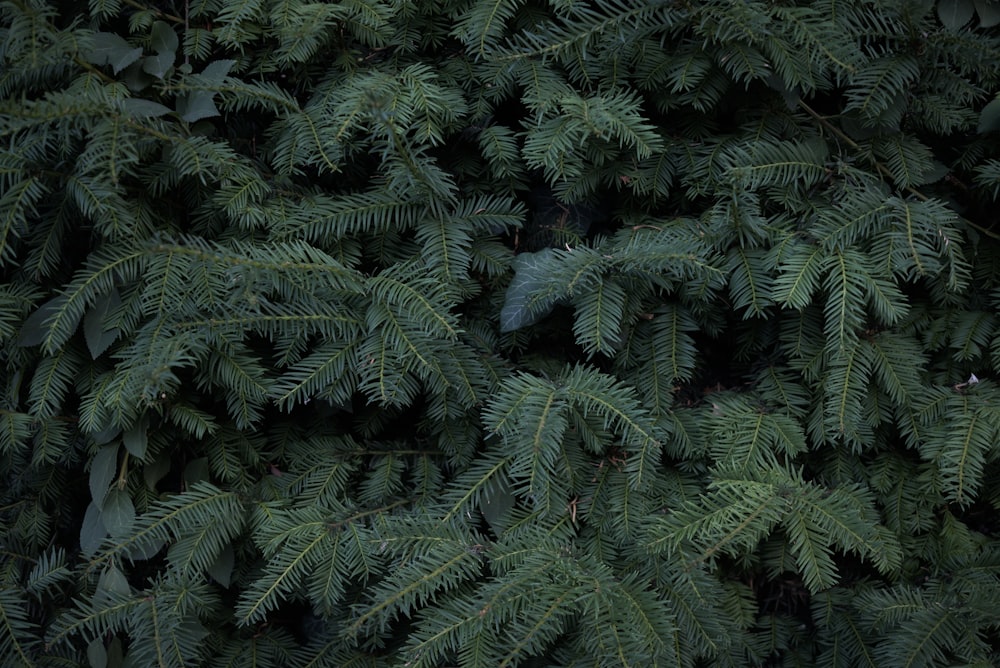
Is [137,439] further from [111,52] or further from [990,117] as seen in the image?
[990,117]

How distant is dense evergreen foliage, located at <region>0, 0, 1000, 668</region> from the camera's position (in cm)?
122

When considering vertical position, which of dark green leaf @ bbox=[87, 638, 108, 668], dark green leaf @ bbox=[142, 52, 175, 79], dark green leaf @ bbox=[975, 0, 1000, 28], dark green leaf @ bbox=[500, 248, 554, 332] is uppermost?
dark green leaf @ bbox=[975, 0, 1000, 28]

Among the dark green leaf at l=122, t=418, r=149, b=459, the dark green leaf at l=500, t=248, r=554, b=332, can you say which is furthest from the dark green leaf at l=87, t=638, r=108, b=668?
the dark green leaf at l=500, t=248, r=554, b=332

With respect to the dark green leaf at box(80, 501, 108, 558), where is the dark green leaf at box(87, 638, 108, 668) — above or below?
below

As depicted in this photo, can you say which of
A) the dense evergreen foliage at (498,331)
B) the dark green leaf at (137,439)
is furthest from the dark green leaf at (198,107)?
the dark green leaf at (137,439)

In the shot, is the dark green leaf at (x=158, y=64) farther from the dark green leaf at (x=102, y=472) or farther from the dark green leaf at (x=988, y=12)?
the dark green leaf at (x=988, y=12)

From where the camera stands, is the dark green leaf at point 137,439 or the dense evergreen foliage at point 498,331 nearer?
the dense evergreen foliage at point 498,331

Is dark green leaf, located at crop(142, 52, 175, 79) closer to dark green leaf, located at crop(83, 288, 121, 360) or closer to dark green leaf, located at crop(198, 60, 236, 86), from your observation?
dark green leaf, located at crop(198, 60, 236, 86)

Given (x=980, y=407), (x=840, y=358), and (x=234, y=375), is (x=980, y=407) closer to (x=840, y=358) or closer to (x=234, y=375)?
(x=840, y=358)

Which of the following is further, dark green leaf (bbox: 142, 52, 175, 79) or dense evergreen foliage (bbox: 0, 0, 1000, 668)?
dark green leaf (bbox: 142, 52, 175, 79)

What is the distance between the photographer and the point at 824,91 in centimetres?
139

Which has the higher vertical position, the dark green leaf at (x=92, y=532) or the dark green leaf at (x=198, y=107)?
the dark green leaf at (x=198, y=107)

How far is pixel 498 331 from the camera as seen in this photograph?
1452 millimetres

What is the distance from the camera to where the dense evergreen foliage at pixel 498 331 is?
1217mm
